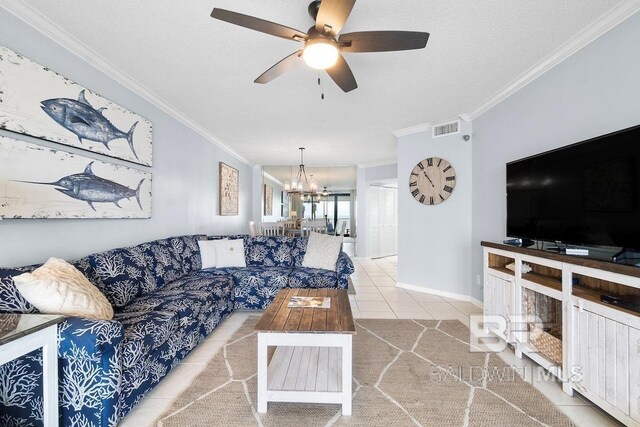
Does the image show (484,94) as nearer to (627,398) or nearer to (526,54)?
(526,54)

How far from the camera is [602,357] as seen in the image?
5.07ft

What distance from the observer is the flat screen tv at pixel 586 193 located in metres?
1.55

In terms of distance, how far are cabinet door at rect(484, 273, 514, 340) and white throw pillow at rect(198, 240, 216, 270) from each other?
3.08 meters

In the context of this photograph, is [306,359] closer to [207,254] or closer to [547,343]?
[547,343]

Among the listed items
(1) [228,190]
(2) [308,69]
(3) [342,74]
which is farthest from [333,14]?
(1) [228,190]

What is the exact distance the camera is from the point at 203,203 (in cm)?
439

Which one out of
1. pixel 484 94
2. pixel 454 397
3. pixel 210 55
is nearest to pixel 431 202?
pixel 484 94

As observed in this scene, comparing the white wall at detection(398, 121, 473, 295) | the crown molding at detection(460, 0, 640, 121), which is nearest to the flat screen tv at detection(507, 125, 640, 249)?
the crown molding at detection(460, 0, 640, 121)

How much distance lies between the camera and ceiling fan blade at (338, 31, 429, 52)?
1.54m

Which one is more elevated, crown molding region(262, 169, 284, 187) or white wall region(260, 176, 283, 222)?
crown molding region(262, 169, 284, 187)

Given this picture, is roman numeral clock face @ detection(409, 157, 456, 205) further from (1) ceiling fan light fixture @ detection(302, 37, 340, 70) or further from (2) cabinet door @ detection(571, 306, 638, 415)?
(1) ceiling fan light fixture @ detection(302, 37, 340, 70)

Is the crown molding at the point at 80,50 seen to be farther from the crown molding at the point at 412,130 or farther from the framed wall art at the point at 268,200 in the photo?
the framed wall art at the point at 268,200

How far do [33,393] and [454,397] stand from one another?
2.33m

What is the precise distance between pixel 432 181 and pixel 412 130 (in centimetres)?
86
